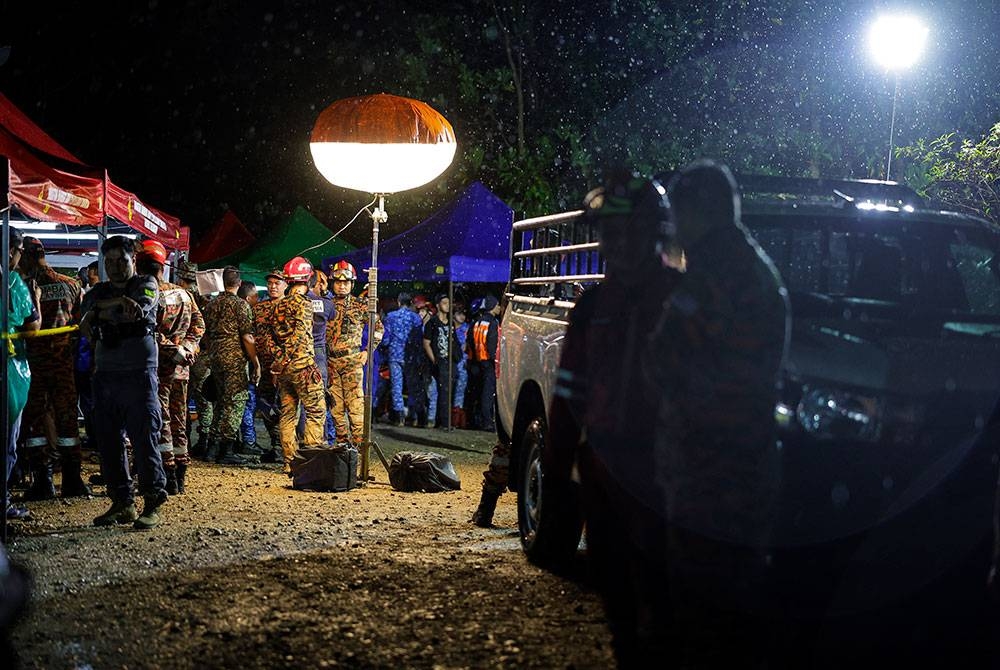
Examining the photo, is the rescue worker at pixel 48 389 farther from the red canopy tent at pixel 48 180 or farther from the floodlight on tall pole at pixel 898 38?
the floodlight on tall pole at pixel 898 38

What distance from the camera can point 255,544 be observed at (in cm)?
814

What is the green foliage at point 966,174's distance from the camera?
1599 centimetres

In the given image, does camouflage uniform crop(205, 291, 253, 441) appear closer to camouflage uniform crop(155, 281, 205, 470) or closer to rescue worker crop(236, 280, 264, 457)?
rescue worker crop(236, 280, 264, 457)

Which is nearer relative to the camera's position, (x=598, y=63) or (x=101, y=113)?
(x=598, y=63)

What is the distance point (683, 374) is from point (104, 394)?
503 cm

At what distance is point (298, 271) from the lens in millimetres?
12203

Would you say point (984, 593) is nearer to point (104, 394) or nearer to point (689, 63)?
point (104, 394)

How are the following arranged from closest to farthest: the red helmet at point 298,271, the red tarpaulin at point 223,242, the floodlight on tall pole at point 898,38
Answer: the red helmet at point 298,271 → the floodlight on tall pole at point 898,38 → the red tarpaulin at point 223,242

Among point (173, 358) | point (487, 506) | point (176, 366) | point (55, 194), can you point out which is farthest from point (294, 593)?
point (55, 194)

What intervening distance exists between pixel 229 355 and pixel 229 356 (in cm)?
1

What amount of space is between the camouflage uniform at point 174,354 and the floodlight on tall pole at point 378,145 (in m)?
1.83

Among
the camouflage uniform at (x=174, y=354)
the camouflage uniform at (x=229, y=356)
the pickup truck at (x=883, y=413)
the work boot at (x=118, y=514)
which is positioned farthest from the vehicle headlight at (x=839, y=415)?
the camouflage uniform at (x=229, y=356)

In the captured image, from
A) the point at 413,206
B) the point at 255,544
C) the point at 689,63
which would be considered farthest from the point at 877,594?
the point at 413,206

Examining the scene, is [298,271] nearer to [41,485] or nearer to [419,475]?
[419,475]
